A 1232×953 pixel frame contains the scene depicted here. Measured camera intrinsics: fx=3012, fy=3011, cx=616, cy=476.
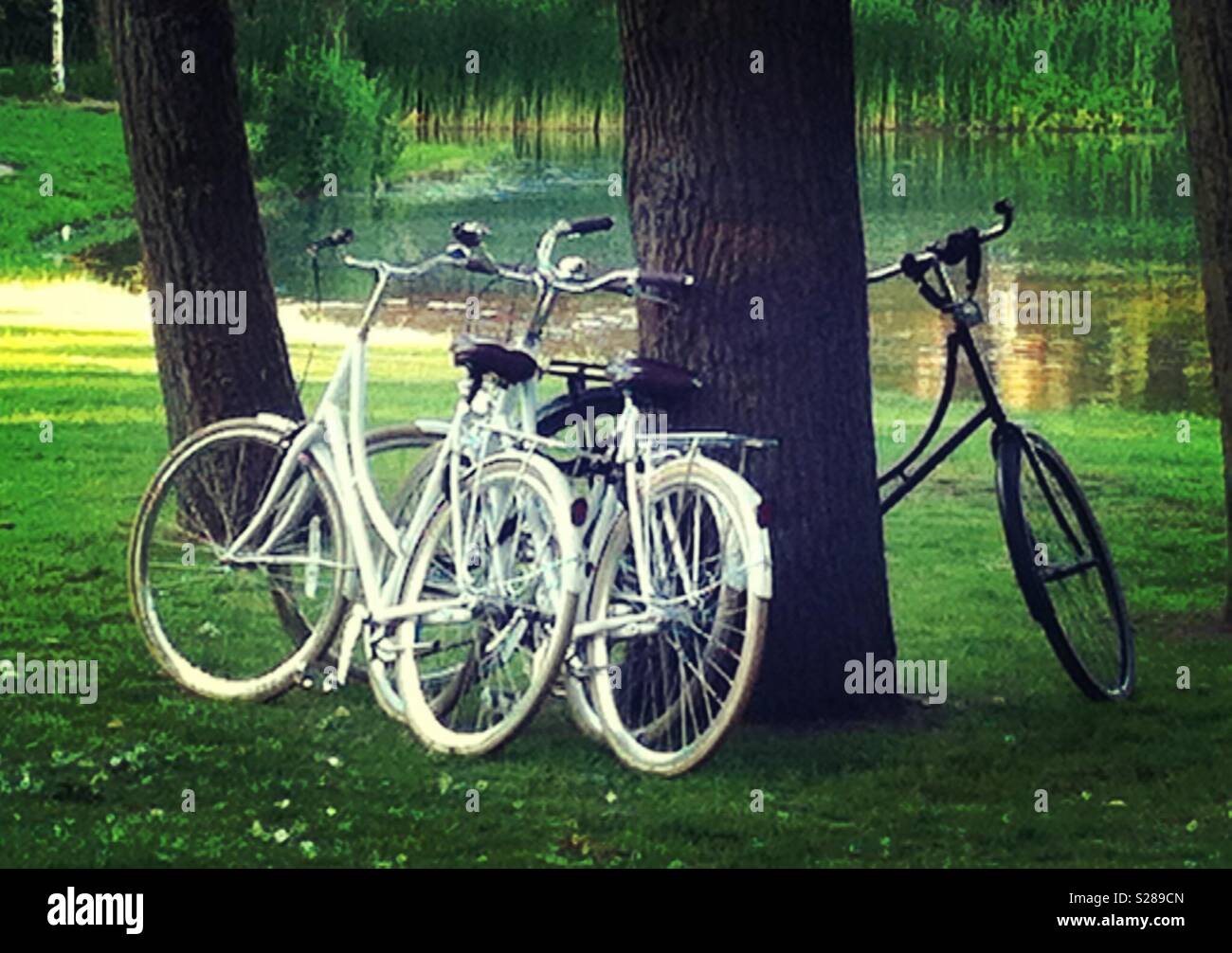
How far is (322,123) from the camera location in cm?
2344

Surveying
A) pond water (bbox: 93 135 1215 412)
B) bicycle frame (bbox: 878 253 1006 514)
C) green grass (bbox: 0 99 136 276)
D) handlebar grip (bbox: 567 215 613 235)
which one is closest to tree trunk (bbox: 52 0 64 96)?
green grass (bbox: 0 99 136 276)

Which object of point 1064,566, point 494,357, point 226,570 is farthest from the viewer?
point 226,570

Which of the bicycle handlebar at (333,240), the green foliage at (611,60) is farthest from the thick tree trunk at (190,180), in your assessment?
the green foliage at (611,60)

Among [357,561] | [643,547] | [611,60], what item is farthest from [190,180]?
[611,60]

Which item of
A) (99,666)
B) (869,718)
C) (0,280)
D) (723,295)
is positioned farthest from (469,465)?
(0,280)

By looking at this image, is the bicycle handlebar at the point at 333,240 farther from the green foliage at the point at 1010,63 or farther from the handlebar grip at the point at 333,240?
the green foliage at the point at 1010,63

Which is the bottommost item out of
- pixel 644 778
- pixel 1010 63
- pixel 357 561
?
pixel 644 778

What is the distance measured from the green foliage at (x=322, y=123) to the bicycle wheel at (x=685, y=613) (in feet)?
48.9

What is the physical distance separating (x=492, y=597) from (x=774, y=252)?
1264 millimetres

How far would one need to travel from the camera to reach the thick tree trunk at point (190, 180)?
10375 mm

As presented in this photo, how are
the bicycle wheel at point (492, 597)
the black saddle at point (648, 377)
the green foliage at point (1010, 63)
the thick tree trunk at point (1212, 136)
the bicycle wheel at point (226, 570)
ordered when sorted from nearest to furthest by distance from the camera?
the bicycle wheel at point (492, 597)
the black saddle at point (648, 377)
the bicycle wheel at point (226, 570)
the thick tree trunk at point (1212, 136)
the green foliage at point (1010, 63)

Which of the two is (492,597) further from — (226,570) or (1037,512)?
(1037,512)

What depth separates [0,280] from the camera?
19.3 meters

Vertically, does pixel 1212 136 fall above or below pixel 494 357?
above
